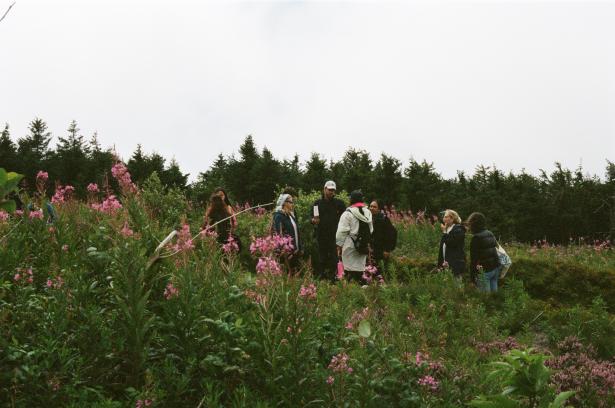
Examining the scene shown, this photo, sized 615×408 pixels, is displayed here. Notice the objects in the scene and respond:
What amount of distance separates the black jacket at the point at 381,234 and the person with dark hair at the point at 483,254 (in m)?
1.57

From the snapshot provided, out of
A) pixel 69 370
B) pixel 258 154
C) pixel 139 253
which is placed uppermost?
pixel 258 154

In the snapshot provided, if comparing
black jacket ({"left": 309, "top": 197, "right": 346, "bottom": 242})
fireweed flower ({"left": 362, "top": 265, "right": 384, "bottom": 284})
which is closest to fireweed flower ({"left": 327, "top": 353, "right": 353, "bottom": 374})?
fireweed flower ({"left": 362, "top": 265, "right": 384, "bottom": 284})

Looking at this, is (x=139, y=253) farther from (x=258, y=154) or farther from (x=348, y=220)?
(x=258, y=154)

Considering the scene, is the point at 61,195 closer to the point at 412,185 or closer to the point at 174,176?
the point at 412,185

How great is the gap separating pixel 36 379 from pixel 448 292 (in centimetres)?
576

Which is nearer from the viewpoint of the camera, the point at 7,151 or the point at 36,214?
the point at 36,214

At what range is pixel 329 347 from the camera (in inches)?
138

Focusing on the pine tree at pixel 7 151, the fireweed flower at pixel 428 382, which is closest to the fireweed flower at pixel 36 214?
the fireweed flower at pixel 428 382

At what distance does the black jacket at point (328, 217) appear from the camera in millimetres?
9469

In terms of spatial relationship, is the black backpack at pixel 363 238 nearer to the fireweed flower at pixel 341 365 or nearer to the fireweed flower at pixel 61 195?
the fireweed flower at pixel 61 195

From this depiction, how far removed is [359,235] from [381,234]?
31.0 inches

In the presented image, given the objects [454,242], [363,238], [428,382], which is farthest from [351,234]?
[428,382]

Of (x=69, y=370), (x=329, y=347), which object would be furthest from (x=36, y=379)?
(x=329, y=347)

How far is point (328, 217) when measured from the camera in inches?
373
